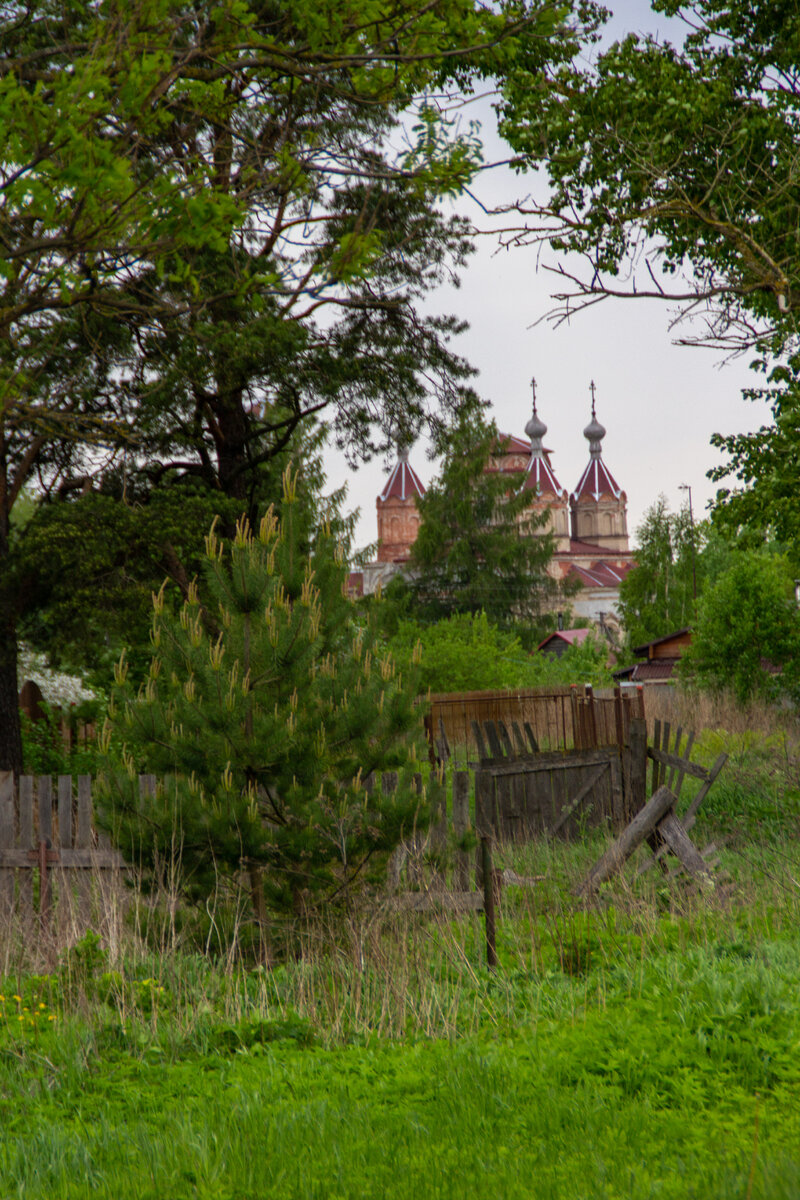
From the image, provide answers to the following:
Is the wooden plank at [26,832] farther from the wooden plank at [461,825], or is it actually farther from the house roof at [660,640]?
the house roof at [660,640]

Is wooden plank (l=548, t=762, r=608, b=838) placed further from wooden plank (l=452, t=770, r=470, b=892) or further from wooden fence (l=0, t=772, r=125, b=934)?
wooden fence (l=0, t=772, r=125, b=934)

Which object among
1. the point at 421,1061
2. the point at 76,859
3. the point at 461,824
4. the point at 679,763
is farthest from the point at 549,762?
the point at 421,1061

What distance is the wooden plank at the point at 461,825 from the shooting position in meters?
7.51

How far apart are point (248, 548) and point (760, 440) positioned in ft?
33.8

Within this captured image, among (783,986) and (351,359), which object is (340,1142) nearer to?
(783,986)

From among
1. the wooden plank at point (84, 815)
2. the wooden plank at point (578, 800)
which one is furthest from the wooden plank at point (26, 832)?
the wooden plank at point (578, 800)

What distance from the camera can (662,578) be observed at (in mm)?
56875

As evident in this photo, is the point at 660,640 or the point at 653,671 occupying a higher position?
the point at 660,640

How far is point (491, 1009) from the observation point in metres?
5.57

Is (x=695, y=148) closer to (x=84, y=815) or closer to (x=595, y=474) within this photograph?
(x=84, y=815)

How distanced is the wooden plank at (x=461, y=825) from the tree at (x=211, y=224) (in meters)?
3.69

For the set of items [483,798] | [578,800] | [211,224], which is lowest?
[578,800]

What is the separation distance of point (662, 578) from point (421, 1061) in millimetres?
53964

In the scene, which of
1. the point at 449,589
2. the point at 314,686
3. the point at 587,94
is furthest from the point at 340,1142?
the point at 449,589
